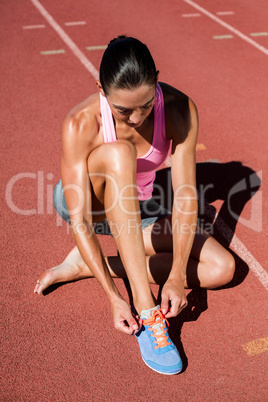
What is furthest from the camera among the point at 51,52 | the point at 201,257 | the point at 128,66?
the point at 51,52

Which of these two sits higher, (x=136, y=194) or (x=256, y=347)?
(x=136, y=194)

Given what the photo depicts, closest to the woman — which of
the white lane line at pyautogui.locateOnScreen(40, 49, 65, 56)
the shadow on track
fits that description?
the shadow on track

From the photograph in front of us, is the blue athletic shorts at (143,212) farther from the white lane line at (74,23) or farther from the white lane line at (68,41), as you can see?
the white lane line at (74,23)

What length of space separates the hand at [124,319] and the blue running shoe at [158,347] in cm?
10

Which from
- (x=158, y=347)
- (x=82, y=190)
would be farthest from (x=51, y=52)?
(x=158, y=347)

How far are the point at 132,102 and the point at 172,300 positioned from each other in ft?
3.63

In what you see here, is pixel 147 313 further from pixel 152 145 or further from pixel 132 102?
pixel 132 102

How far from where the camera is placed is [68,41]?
7285mm

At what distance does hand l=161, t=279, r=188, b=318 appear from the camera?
8.61 feet

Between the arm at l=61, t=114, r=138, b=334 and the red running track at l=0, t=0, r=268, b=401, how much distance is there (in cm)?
47

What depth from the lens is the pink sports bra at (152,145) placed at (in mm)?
2748

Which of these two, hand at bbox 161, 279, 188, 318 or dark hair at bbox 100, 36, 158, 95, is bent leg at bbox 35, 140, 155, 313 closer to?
hand at bbox 161, 279, 188, 318

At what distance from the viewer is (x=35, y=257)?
137 inches

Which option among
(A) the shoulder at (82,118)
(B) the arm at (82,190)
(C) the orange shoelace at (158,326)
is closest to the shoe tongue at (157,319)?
(C) the orange shoelace at (158,326)
